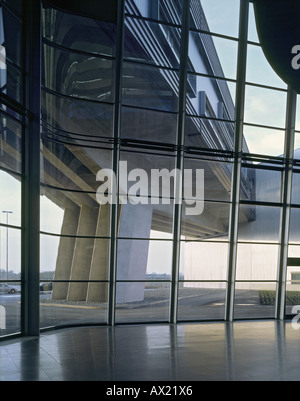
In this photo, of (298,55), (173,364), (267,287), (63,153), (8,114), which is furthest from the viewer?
(267,287)

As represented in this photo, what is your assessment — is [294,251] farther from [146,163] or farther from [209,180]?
[146,163]

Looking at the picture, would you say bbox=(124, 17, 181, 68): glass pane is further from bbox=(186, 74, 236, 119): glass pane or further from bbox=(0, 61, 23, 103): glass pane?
bbox=(0, 61, 23, 103): glass pane

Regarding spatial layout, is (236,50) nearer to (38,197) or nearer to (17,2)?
(17,2)

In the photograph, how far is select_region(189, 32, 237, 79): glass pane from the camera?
1775cm

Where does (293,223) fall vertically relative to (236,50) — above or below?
below

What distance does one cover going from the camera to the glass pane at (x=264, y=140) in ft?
62.5

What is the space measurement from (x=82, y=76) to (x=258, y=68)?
730 cm

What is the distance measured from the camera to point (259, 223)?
19344mm

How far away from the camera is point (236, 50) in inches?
725

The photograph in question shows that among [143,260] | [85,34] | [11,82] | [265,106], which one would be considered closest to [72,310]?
[143,260]

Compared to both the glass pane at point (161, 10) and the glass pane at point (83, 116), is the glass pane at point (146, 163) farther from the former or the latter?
the glass pane at point (161, 10)

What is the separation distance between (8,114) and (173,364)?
8257 millimetres

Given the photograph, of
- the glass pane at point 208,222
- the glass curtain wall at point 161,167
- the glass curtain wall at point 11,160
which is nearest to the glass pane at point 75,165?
the glass curtain wall at point 161,167
